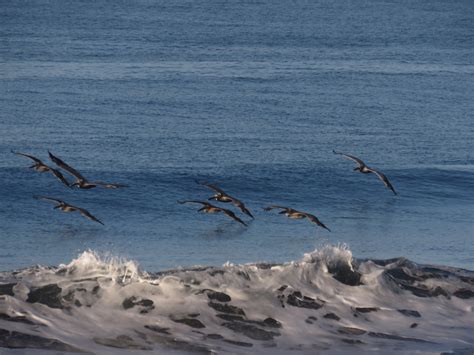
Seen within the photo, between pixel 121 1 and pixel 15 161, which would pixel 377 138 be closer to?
pixel 15 161

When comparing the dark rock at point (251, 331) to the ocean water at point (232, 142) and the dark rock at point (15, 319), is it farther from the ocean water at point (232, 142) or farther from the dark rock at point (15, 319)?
the dark rock at point (15, 319)

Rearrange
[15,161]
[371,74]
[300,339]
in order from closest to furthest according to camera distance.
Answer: [300,339]
[15,161]
[371,74]

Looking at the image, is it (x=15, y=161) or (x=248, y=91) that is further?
(x=248, y=91)

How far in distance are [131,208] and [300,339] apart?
55.5 feet

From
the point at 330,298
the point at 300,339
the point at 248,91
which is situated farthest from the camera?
the point at 248,91

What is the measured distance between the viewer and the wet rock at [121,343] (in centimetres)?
2473

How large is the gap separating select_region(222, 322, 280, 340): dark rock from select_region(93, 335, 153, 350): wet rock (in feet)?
7.08

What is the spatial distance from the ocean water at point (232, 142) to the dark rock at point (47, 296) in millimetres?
267

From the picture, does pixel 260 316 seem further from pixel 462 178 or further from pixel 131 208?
pixel 462 178

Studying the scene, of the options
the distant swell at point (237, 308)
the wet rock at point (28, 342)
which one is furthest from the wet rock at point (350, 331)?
the wet rock at point (28, 342)

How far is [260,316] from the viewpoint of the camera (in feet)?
88.0

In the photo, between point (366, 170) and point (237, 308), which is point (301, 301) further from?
point (366, 170)

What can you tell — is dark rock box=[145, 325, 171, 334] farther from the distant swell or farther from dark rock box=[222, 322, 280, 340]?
dark rock box=[222, 322, 280, 340]

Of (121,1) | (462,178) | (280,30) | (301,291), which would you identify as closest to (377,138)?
(462,178)
